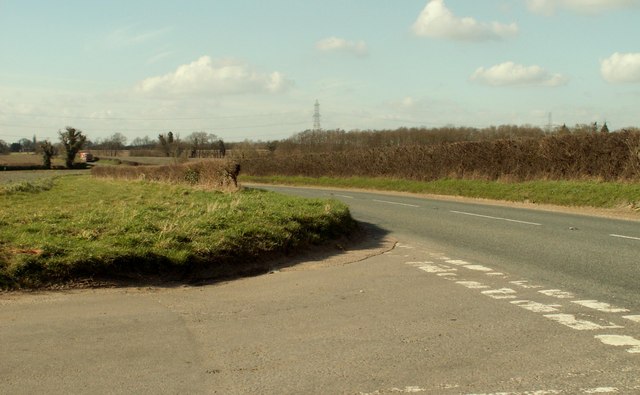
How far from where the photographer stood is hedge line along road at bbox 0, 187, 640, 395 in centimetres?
456

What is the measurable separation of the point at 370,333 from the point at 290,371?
4.13 ft

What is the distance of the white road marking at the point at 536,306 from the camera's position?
258 inches

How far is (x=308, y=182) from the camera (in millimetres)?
49969

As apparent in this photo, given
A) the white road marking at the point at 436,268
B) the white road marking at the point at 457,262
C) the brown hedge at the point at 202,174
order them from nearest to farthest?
the white road marking at the point at 436,268 → the white road marking at the point at 457,262 → the brown hedge at the point at 202,174

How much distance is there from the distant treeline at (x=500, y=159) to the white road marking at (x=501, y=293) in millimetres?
17645

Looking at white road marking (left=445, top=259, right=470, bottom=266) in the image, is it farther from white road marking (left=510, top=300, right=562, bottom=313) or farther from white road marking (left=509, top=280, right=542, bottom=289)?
white road marking (left=510, top=300, right=562, bottom=313)

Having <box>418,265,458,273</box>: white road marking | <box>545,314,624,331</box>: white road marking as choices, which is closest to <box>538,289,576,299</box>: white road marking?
<box>545,314,624,331</box>: white road marking

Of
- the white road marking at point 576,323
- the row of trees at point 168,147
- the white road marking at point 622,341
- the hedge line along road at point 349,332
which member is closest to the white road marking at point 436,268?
the hedge line along road at point 349,332

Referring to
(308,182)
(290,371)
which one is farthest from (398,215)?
(308,182)

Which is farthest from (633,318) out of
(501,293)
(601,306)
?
(501,293)

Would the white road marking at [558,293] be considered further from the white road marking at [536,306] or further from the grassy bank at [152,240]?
the grassy bank at [152,240]

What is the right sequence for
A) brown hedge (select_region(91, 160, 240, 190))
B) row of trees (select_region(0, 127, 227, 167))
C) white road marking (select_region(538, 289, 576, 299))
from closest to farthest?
white road marking (select_region(538, 289, 576, 299)) → brown hedge (select_region(91, 160, 240, 190)) → row of trees (select_region(0, 127, 227, 167))

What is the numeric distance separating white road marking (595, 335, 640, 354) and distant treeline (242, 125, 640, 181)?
758 inches

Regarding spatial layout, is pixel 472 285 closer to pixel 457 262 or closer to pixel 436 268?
pixel 436 268
